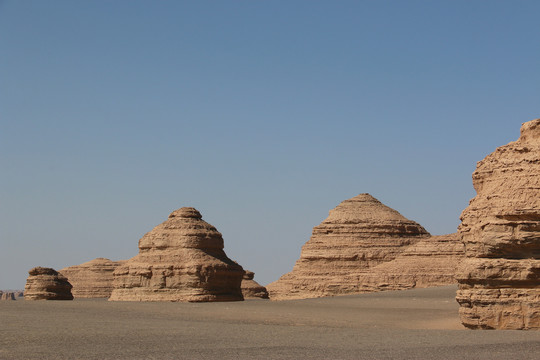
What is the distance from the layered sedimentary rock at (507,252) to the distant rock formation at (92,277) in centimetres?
5955

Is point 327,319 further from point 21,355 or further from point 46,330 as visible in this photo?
point 21,355

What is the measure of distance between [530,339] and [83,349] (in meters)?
9.48

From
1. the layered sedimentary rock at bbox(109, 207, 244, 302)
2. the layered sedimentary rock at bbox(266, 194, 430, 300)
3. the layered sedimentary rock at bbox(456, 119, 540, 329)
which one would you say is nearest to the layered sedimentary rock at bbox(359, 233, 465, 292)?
the layered sedimentary rock at bbox(266, 194, 430, 300)

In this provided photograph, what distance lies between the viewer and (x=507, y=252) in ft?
66.8

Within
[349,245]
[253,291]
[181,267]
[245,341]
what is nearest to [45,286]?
[181,267]

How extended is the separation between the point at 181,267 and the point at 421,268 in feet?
61.5

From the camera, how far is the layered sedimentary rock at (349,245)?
59438 mm

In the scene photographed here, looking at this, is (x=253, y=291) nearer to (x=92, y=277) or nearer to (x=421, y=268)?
(x=421, y=268)

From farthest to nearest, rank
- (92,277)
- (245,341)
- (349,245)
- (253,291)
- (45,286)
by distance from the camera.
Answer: (92,277), (253,291), (349,245), (45,286), (245,341)

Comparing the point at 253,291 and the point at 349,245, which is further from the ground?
the point at 349,245

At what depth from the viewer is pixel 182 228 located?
44.7 metres

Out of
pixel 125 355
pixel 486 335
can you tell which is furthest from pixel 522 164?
pixel 125 355

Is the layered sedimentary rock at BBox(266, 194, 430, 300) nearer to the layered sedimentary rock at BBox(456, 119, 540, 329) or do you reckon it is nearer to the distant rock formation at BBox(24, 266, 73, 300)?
the distant rock formation at BBox(24, 266, 73, 300)

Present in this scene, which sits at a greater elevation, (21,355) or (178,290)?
(178,290)
